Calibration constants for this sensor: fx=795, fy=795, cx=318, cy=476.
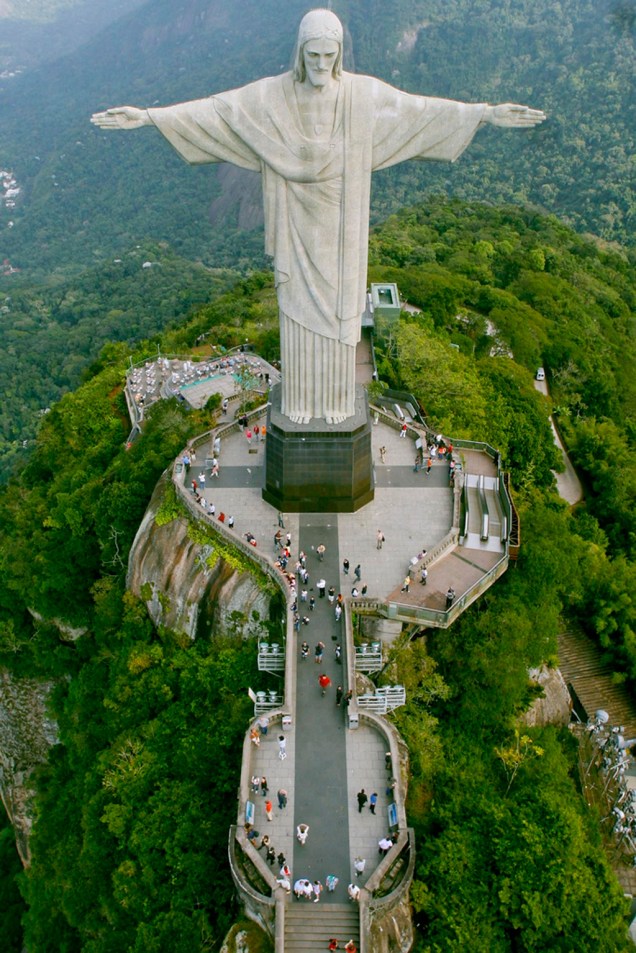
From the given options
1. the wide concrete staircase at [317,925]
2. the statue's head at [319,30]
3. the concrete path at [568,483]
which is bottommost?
the concrete path at [568,483]

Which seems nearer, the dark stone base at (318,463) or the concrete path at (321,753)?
the concrete path at (321,753)

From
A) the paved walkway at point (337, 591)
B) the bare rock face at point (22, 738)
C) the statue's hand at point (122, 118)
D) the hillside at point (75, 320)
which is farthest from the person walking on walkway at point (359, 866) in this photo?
the hillside at point (75, 320)

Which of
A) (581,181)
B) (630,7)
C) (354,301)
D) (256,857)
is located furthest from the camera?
(630,7)

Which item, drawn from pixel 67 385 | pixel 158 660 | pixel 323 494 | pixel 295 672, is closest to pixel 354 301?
pixel 323 494

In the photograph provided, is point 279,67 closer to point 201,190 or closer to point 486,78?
point 201,190

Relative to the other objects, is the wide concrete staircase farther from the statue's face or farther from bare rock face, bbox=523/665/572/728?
the statue's face

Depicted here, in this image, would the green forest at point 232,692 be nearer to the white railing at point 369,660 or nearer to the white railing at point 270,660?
the white railing at point 270,660
